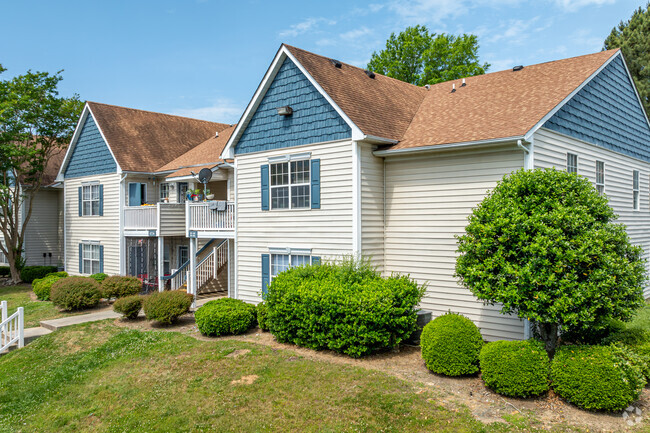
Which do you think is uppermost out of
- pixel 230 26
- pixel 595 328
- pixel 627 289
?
pixel 230 26

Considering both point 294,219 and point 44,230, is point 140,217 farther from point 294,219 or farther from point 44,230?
point 44,230

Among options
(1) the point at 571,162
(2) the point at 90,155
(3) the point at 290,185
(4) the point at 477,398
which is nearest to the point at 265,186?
(3) the point at 290,185

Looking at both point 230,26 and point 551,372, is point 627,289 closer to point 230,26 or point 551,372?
point 551,372

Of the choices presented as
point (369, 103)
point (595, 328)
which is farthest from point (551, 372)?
point (369, 103)

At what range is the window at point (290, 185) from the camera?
15.3 m

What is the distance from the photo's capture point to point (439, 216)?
44.0ft

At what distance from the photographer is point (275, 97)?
1609 cm

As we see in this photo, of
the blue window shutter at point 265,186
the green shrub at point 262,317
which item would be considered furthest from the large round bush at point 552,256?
the blue window shutter at point 265,186

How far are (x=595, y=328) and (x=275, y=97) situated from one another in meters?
11.3

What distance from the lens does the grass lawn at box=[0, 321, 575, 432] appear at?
832 cm

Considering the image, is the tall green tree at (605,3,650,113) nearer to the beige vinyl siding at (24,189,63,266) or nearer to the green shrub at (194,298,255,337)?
the green shrub at (194,298,255,337)

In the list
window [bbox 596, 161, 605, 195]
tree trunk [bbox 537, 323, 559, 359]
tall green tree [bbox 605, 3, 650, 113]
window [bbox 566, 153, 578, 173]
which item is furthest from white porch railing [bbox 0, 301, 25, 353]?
tall green tree [bbox 605, 3, 650, 113]

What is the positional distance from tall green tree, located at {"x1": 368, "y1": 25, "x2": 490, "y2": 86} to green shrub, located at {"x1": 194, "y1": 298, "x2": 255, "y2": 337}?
24114 mm

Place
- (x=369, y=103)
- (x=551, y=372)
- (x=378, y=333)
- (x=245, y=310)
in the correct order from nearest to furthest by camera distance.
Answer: (x=551, y=372), (x=378, y=333), (x=245, y=310), (x=369, y=103)
